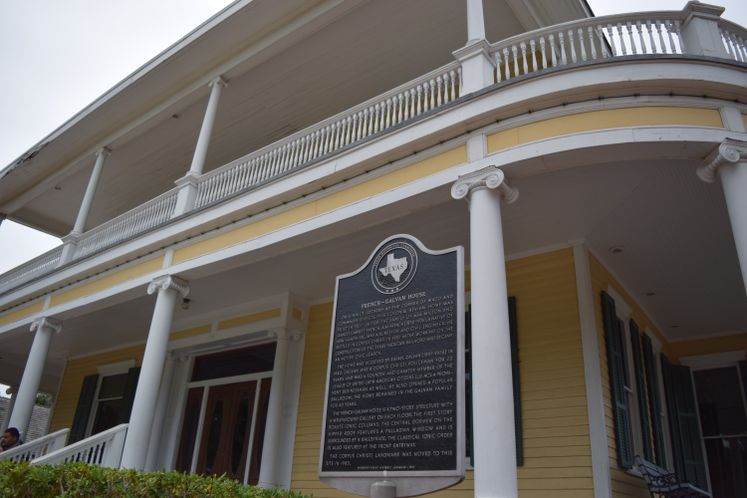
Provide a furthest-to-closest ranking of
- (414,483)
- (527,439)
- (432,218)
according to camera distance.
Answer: (432,218)
(527,439)
(414,483)

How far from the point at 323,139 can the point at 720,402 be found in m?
8.62

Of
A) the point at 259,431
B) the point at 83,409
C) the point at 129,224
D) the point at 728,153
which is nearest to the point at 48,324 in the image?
the point at 129,224

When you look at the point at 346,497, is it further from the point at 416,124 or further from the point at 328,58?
the point at 328,58

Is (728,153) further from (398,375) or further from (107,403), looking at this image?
(107,403)

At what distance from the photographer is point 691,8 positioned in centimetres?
600

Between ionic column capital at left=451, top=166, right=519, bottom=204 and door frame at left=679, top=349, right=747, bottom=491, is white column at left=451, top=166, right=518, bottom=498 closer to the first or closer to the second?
ionic column capital at left=451, top=166, right=519, bottom=204

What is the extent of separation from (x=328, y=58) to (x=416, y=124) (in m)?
4.29

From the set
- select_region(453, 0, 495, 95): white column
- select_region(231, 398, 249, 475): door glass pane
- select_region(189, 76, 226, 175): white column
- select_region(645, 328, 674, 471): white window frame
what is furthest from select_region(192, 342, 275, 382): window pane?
select_region(645, 328, 674, 471): white window frame

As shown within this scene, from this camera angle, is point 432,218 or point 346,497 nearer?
point 432,218

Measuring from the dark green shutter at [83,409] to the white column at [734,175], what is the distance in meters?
14.5

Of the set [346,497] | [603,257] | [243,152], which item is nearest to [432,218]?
[603,257]

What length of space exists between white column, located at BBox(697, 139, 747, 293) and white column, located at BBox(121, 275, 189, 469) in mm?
7545

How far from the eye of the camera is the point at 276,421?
380 inches

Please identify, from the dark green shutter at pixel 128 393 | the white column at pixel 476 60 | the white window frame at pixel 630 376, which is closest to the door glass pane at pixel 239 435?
the dark green shutter at pixel 128 393
